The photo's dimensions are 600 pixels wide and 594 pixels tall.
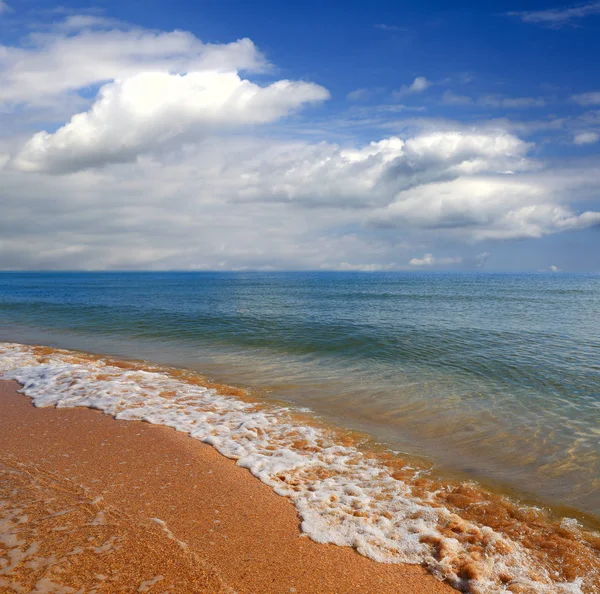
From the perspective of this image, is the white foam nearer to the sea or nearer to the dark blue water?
the sea

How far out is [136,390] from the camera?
508 inches

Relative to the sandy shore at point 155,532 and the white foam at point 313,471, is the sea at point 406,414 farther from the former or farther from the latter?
the sandy shore at point 155,532

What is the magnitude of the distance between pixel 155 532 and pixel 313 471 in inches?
134

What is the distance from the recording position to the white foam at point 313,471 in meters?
5.50

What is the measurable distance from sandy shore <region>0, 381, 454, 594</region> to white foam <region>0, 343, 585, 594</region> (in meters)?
0.34

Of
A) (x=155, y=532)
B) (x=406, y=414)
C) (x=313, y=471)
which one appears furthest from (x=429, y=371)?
(x=155, y=532)

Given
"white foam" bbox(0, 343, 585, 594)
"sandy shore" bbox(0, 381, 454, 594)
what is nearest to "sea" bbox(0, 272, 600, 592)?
"white foam" bbox(0, 343, 585, 594)

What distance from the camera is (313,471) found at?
8.00 meters

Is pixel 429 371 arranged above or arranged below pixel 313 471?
below

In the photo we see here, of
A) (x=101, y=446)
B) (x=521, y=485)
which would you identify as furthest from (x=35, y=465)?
(x=521, y=485)

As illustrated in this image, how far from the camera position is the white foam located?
5.50 metres

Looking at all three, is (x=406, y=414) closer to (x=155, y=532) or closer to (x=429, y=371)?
(x=429, y=371)

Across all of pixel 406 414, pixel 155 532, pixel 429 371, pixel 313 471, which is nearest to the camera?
pixel 155 532

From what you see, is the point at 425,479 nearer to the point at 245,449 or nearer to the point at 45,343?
the point at 245,449
